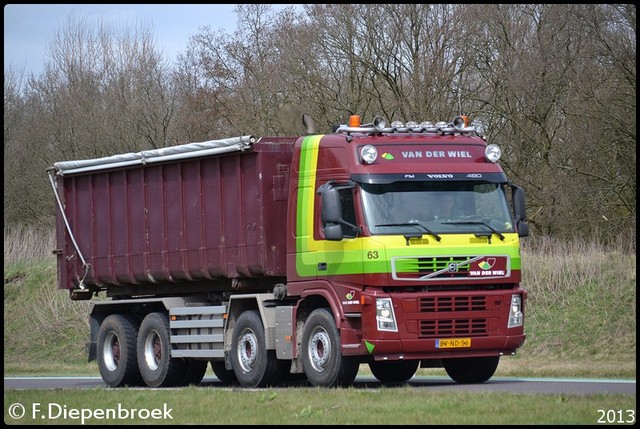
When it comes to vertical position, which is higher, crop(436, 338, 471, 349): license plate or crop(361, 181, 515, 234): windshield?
crop(361, 181, 515, 234): windshield

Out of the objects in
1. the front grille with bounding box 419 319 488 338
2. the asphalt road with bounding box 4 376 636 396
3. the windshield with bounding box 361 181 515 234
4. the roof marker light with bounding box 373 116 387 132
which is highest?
the roof marker light with bounding box 373 116 387 132

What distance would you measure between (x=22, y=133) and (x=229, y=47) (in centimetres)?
1095

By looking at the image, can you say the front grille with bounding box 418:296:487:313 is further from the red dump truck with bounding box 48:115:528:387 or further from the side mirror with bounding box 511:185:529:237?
the side mirror with bounding box 511:185:529:237

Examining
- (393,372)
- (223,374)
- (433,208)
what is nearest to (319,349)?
(433,208)

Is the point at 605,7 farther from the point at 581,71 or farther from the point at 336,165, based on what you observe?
the point at 336,165

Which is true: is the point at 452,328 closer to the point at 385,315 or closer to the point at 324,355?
the point at 385,315

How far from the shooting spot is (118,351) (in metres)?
21.5

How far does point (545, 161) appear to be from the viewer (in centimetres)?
3294

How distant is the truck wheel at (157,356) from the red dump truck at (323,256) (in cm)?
3

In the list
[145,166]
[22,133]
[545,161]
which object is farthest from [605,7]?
[22,133]

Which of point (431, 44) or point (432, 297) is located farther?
point (431, 44)

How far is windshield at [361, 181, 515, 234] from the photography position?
16.7m

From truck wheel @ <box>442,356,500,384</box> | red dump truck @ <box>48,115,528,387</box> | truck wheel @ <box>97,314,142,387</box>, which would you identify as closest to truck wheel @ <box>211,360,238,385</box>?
red dump truck @ <box>48,115,528,387</box>

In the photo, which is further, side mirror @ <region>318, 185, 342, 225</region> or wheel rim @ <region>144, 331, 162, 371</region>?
wheel rim @ <region>144, 331, 162, 371</region>
